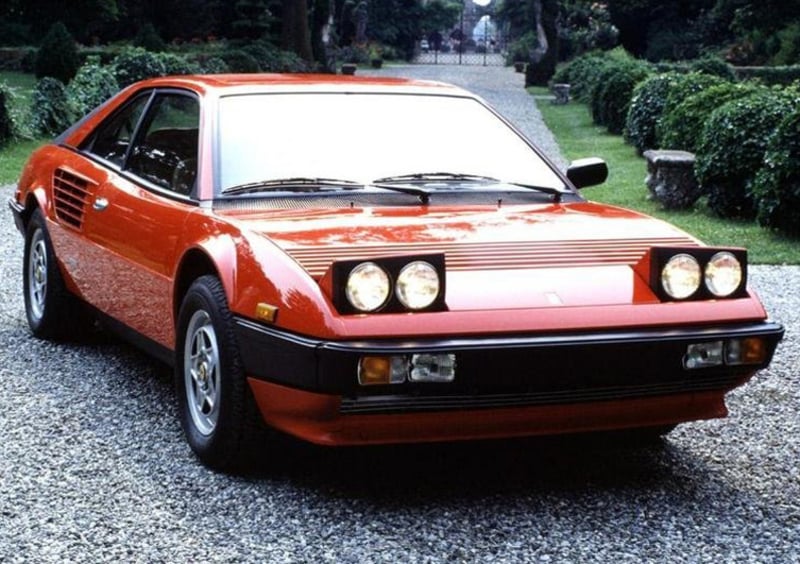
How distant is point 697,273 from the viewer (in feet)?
14.3

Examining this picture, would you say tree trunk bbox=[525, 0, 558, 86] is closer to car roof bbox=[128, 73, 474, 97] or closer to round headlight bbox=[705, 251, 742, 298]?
car roof bbox=[128, 73, 474, 97]

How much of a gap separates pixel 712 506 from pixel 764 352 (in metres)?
0.52

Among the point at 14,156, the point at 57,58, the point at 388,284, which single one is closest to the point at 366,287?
the point at 388,284

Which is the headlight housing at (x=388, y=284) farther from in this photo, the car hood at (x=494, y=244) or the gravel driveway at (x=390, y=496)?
the gravel driveway at (x=390, y=496)

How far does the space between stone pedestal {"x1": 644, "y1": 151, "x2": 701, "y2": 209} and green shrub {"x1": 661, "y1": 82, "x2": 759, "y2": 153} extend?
2.22 ft

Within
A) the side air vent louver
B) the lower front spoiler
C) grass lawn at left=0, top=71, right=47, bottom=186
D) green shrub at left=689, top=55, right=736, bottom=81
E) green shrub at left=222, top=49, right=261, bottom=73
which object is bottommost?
green shrub at left=222, top=49, right=261, bottom=73

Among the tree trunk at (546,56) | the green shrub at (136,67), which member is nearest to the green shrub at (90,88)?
the green shrub at (136,67)

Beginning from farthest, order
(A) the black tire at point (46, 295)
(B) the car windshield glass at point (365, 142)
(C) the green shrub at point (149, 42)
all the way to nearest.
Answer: (C) the green shrub at point (149, 42), (A) the black tire at point (46, 295), (B) the car windshield glass at point (365, 142)

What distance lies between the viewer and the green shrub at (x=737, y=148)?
1183 centimetres

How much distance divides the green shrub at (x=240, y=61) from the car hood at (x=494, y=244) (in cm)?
2840

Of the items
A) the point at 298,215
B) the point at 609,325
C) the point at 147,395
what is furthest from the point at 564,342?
the point at 147,395

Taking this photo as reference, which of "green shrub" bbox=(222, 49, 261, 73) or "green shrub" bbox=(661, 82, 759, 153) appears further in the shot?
"green shrub" bbox=(222, 49, 261, 73)

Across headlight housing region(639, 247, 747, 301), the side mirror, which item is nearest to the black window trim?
the side mirror

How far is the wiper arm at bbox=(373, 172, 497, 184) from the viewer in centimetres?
511
